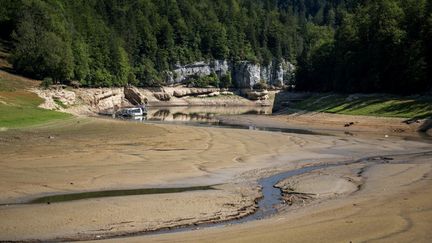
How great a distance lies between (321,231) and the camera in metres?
13.0

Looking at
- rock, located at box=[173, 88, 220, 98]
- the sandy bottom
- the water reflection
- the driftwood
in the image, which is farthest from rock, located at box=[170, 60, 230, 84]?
the driftwood

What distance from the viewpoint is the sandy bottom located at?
13562 mm

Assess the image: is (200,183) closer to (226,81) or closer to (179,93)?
(179,93)

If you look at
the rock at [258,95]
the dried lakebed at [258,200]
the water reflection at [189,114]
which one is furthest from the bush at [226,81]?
the dried lakebed at [258,200]

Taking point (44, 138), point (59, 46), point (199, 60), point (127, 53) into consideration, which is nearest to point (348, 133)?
point (44, 138)

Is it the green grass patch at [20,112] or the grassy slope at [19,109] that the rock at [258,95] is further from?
Answer: the green grass patch at [20,112]

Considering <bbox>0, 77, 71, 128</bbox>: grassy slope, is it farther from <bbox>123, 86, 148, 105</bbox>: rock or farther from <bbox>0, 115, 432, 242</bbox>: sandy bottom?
<bbox>123, 86, 148, 105</bbox>: rock

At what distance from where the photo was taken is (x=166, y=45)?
578 ft

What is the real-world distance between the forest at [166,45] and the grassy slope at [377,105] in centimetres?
487

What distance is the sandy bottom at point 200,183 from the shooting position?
13.6 meters

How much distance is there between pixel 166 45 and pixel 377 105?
398 feet

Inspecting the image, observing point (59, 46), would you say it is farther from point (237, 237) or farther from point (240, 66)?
point (240, 66)

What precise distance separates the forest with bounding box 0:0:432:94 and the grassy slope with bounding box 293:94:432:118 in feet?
16.0

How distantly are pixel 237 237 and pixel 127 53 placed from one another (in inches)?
5830
